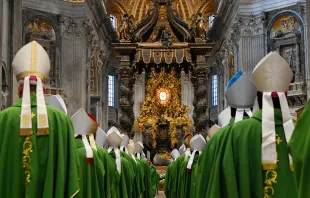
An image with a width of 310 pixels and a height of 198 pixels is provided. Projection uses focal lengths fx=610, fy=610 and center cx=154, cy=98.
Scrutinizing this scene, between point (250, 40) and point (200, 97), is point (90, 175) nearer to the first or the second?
point (200, 97)

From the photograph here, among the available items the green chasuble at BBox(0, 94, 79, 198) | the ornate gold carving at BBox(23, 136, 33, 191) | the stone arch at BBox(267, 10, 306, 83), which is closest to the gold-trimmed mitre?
the green chasuble at BBox(0, 94, 79, 198)

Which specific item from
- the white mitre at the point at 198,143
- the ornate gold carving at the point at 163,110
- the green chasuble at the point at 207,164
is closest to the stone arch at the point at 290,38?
the ornate gold carving at the point at 163,110

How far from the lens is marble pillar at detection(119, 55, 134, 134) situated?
73.5 ft

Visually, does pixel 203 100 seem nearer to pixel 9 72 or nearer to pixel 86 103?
pixel 86 103

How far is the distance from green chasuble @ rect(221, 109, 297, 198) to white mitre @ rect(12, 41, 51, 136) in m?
1.42

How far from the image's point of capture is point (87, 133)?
6.89 meters

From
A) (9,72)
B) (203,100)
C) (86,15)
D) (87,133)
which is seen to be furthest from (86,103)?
(87,133)

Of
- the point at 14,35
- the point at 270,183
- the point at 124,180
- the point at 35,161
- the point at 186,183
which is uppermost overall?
the point at 14,35

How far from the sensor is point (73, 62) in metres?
25.2

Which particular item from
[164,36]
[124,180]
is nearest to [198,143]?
[124,180]

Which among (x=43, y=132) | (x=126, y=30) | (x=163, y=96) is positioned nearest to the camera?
(x=43, y=132)

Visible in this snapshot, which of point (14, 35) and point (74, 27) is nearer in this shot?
point (14, 35)

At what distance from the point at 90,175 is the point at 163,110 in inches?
771

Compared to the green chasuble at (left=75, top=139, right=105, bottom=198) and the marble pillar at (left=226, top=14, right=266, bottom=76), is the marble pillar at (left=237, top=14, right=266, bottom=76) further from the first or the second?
the green chasuble at (left=75, top=139, right=105, bottom=198)
